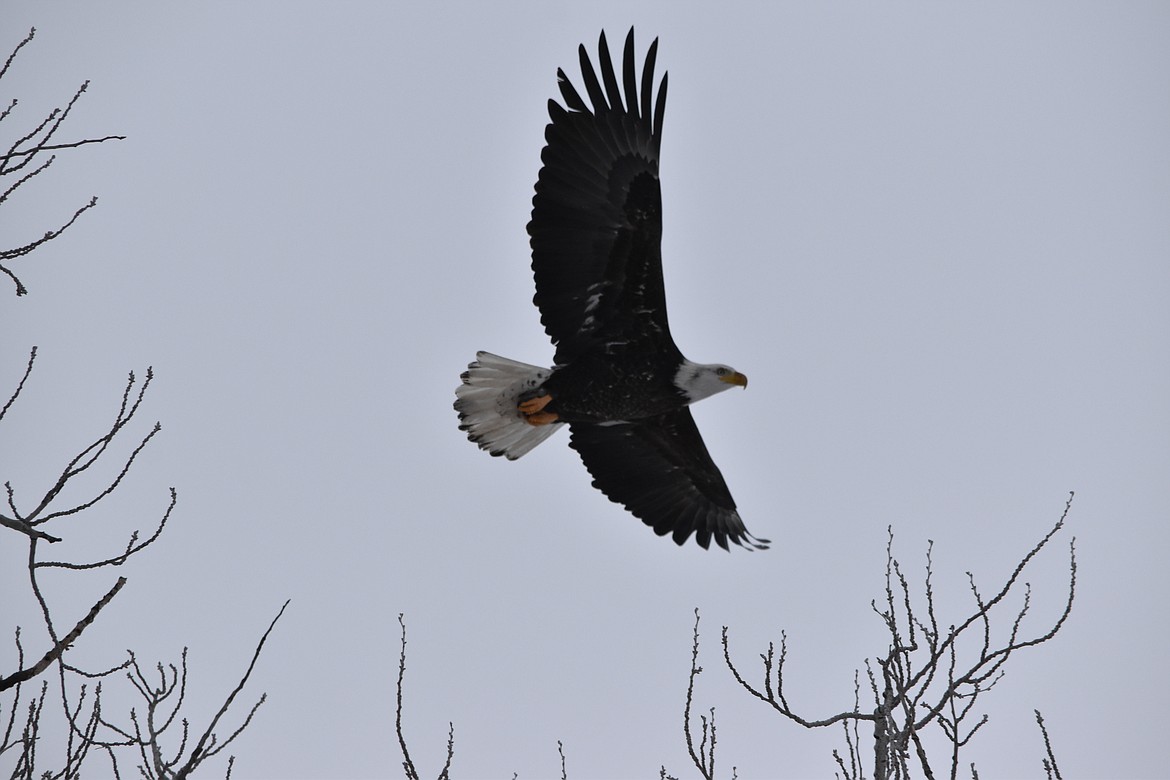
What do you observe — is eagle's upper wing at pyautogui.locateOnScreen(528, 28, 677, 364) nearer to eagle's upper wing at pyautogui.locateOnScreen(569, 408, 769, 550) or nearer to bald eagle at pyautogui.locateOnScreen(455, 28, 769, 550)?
bald eagle at pyautogui.locateOnScreen(455, 28, 769, 550)

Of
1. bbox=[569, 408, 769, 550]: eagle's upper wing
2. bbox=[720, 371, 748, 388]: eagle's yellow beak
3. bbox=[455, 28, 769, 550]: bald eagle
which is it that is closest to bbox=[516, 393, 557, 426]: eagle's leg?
bbox=[455, 28, 769, 550]: bald eagle

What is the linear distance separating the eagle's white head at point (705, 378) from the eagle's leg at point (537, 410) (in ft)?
3.06

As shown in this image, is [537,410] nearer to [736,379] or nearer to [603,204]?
[736,379]

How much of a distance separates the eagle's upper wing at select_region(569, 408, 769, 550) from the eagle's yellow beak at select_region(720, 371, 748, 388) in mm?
949

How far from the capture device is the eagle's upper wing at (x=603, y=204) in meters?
6.68

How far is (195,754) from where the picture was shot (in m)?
3.42

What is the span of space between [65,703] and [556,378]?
4.07 meters

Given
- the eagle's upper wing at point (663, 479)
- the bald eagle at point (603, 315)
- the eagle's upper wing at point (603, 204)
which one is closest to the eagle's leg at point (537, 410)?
the bald eagle at point (603, 315)

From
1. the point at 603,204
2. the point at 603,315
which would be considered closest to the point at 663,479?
the point at 603,315

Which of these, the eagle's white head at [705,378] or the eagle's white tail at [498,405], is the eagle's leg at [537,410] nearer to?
the eagle's white tail at [498,405]

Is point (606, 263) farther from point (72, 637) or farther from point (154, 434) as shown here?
point (72, 637)

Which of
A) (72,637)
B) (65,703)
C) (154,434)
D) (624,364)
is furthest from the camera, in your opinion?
(624,364)

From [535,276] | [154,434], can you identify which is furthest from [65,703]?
[535,276]

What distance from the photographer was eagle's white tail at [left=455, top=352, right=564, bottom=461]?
300 inches
